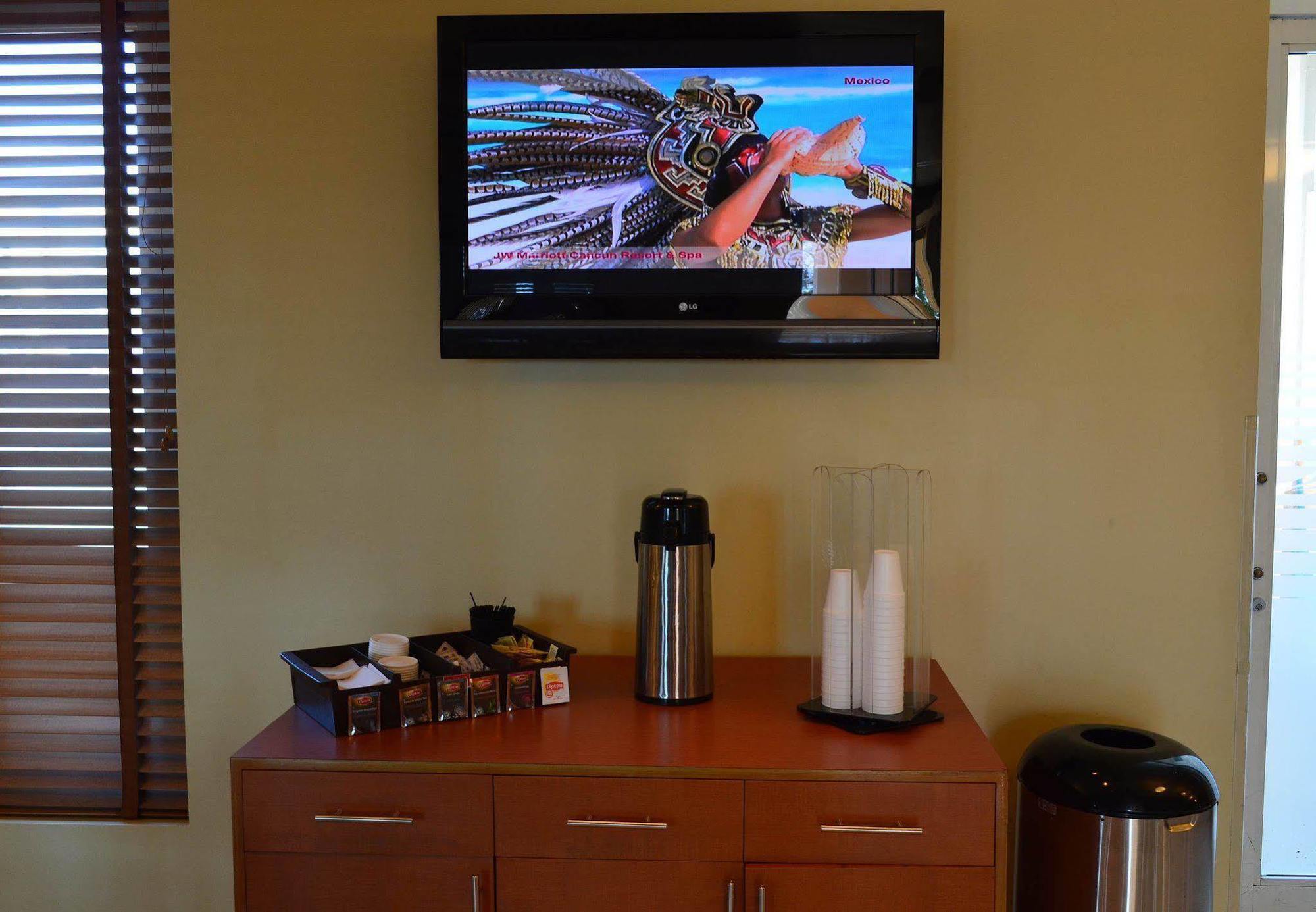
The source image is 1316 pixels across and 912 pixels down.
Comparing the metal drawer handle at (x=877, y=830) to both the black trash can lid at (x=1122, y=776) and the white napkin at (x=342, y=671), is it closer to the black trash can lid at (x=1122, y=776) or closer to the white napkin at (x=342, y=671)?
the black trash can lid at (x=1122, y=776)

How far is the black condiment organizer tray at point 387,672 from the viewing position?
1.73 metres

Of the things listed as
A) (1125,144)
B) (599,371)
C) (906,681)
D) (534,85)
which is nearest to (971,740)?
(906,681)

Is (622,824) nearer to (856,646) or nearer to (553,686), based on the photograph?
(553,686)

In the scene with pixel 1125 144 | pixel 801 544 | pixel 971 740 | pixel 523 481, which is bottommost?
pixel 971 740

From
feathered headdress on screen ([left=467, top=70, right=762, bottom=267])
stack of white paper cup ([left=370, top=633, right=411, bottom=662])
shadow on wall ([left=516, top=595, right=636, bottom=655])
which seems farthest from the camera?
shadow on wall ([left=516, top=595, right=636, bottom=655])

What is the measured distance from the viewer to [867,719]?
1.76 meters

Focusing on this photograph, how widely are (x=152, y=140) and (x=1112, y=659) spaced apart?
2.49 meters

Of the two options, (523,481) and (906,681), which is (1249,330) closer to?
(906,681)

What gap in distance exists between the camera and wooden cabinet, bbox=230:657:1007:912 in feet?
5.22

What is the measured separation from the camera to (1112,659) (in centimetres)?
218

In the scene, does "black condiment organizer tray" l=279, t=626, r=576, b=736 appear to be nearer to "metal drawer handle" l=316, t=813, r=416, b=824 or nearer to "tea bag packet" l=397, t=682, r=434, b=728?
"tea bag packet" l=397, t=682, r=434, b=728

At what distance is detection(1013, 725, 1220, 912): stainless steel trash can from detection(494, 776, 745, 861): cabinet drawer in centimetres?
62

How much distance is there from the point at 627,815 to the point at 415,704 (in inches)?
17.3

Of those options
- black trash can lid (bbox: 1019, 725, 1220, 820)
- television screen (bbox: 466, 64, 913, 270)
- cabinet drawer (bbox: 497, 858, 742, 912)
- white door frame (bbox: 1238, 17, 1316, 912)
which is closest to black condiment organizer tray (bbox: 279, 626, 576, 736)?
cabinet drawer (bbox: 497, 858, 742, 912)
